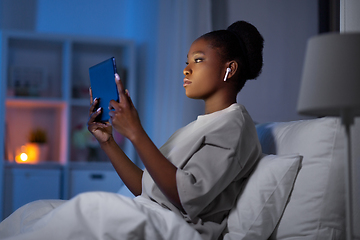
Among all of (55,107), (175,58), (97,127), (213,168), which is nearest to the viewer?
(213,168)

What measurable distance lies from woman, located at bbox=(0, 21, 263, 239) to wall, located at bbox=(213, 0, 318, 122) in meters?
1.02

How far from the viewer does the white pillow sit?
109cm

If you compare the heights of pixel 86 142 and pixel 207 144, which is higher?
pixel 207 144

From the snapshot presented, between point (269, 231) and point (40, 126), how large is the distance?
9.23ft

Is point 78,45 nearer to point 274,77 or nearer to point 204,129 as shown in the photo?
point 274,77

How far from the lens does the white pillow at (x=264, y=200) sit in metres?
1.09

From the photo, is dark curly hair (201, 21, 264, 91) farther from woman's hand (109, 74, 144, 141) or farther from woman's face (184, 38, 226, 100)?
woman's hand (109, 74, 144, 141)

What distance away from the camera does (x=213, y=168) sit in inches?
40.3

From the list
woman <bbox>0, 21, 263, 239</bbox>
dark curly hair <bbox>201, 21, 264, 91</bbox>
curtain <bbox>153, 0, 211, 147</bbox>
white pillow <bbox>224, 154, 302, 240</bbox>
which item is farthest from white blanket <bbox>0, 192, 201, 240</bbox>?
curtain <bbox>153, 0, 211, 147</bbox>

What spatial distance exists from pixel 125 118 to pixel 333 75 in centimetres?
54

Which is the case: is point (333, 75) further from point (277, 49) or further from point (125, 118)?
point (277, 49)

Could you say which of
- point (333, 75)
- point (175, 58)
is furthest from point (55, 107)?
point (333, 75)

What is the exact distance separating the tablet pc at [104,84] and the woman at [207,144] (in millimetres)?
40

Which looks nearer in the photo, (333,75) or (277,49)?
(333,75)
